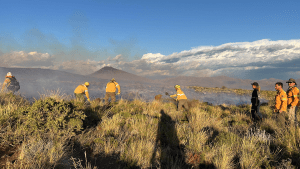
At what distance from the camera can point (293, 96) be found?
6.37 meters

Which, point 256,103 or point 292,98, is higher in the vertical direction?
point 292,98

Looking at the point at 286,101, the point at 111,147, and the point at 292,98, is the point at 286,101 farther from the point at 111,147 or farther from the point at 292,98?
the point at 111,147

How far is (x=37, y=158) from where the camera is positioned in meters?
2.79

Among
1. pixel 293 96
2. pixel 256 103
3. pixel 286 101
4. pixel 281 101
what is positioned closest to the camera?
pixel 286 101

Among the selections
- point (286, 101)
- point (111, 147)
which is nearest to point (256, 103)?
point (286, 101)

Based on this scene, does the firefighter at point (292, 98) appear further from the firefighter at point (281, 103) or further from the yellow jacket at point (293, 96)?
the firefighter at point (281, 103)

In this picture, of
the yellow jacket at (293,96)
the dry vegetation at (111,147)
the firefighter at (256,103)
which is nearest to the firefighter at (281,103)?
the yellow jacket at (293,96)

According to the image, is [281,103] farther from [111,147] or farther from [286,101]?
[111,147]

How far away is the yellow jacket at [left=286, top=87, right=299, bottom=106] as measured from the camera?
632cm

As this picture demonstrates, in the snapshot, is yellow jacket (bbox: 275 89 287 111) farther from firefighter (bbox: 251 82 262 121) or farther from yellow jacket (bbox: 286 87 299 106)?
firefighter (bbox: 251 82 262 121)

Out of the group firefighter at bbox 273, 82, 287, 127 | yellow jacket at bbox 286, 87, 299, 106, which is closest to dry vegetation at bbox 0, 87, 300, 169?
firefighter at bbox 273, 82, 287, 127

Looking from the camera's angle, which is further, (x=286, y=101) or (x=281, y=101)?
(x=281, y=101)

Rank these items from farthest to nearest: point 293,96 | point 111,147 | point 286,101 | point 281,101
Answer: point 293,96, point 281,101, point 286,101, point 111,147

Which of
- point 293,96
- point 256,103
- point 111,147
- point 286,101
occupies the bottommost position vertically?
point 111,147
